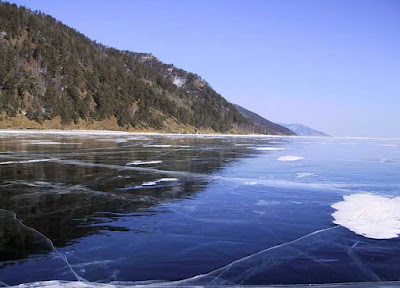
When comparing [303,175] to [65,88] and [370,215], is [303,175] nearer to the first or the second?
[370,215]

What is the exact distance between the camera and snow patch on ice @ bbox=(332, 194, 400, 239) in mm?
6250

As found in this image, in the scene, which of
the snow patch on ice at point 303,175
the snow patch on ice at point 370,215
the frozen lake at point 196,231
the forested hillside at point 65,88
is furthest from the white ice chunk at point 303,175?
the forested hillside at point 65,88

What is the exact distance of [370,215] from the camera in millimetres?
7297

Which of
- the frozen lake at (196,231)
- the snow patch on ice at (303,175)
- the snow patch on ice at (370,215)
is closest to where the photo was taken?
the frozen lake at (196,231)

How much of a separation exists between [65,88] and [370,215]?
95801 millimetres

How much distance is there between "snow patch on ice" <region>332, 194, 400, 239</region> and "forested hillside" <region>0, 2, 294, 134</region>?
70.7 meters

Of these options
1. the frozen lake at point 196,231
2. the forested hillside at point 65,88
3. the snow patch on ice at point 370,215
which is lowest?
the frozen lake at point 196,231

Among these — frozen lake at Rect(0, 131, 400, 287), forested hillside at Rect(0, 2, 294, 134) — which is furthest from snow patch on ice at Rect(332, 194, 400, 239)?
forested hillside at Rect(0, 2, 294, 134)

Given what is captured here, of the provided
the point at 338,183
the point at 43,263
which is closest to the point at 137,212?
the point at 43,263

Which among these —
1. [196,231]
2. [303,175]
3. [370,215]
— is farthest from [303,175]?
[196,231]

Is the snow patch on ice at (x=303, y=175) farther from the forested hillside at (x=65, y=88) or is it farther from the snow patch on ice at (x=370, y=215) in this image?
the forested hillside at (x=65, y=88)

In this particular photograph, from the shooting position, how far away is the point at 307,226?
653 centimetres

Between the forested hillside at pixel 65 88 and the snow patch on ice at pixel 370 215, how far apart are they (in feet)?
232

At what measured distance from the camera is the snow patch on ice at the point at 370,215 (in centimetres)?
625
